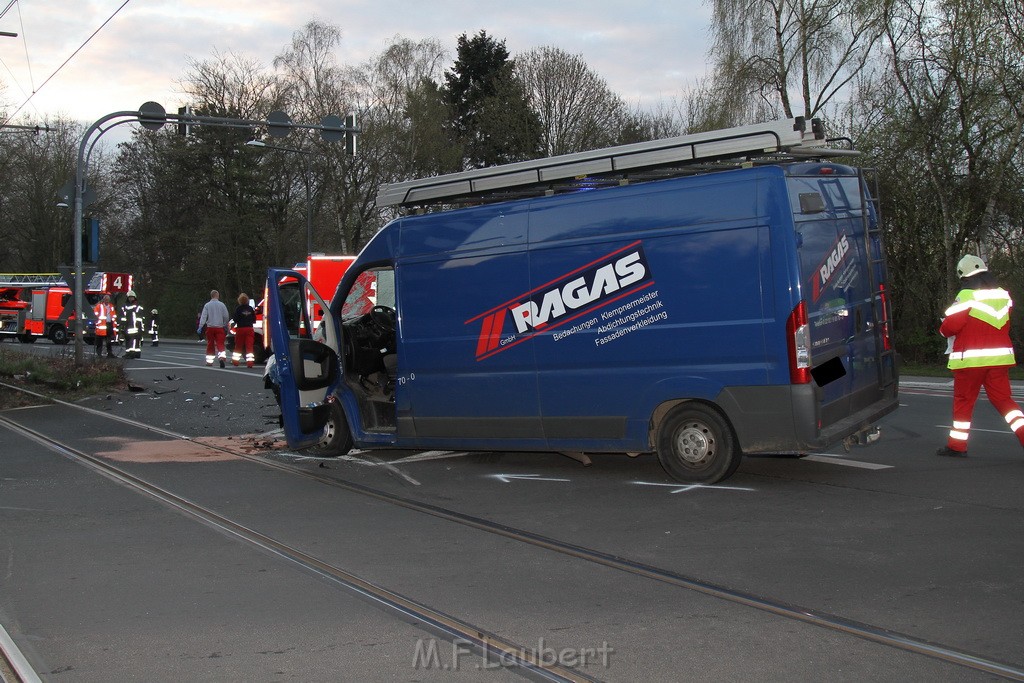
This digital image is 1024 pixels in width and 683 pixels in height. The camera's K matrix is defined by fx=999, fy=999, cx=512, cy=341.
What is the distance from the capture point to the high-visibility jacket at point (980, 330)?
880 cm

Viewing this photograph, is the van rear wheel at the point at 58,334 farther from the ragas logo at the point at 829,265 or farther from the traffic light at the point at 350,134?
the ragas logo at the point at 829,265

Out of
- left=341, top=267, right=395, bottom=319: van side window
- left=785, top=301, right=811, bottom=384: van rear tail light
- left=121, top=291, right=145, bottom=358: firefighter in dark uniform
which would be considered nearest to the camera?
left=785, top=301, right=811, bottom=384: van rear tail light

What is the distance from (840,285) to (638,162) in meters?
1.90

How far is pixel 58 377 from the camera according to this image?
1831 cm

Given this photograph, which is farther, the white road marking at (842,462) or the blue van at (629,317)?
the white road marking at (842,462)

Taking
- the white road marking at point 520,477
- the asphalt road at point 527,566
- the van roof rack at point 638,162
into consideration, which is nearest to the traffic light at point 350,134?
the van roof rack at point 638,162

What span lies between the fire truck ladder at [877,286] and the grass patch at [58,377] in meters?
13.6

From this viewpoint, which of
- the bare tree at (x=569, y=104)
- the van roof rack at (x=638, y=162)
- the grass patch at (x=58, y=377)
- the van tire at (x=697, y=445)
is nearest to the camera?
the van roof rack at (x=638, y=162)

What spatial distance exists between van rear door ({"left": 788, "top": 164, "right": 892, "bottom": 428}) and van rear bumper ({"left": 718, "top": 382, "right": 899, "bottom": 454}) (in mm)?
101

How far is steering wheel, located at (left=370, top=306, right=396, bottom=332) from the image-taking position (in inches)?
408

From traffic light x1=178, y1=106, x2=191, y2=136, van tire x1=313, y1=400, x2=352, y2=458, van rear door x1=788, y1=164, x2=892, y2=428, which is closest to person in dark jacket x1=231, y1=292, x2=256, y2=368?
traffic light x1=178, y1=106, x2=191, y2=136

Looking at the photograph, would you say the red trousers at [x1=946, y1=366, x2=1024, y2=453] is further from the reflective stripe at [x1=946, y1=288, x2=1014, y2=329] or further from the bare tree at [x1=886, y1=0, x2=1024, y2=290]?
the bare tree at [x1=886, y1=0, x2=1024, y2=290]

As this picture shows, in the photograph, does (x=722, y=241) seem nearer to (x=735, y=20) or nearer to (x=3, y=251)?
(x=735, y=20)

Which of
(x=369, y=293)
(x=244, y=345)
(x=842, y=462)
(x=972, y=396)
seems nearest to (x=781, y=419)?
(x=842, y=462)
